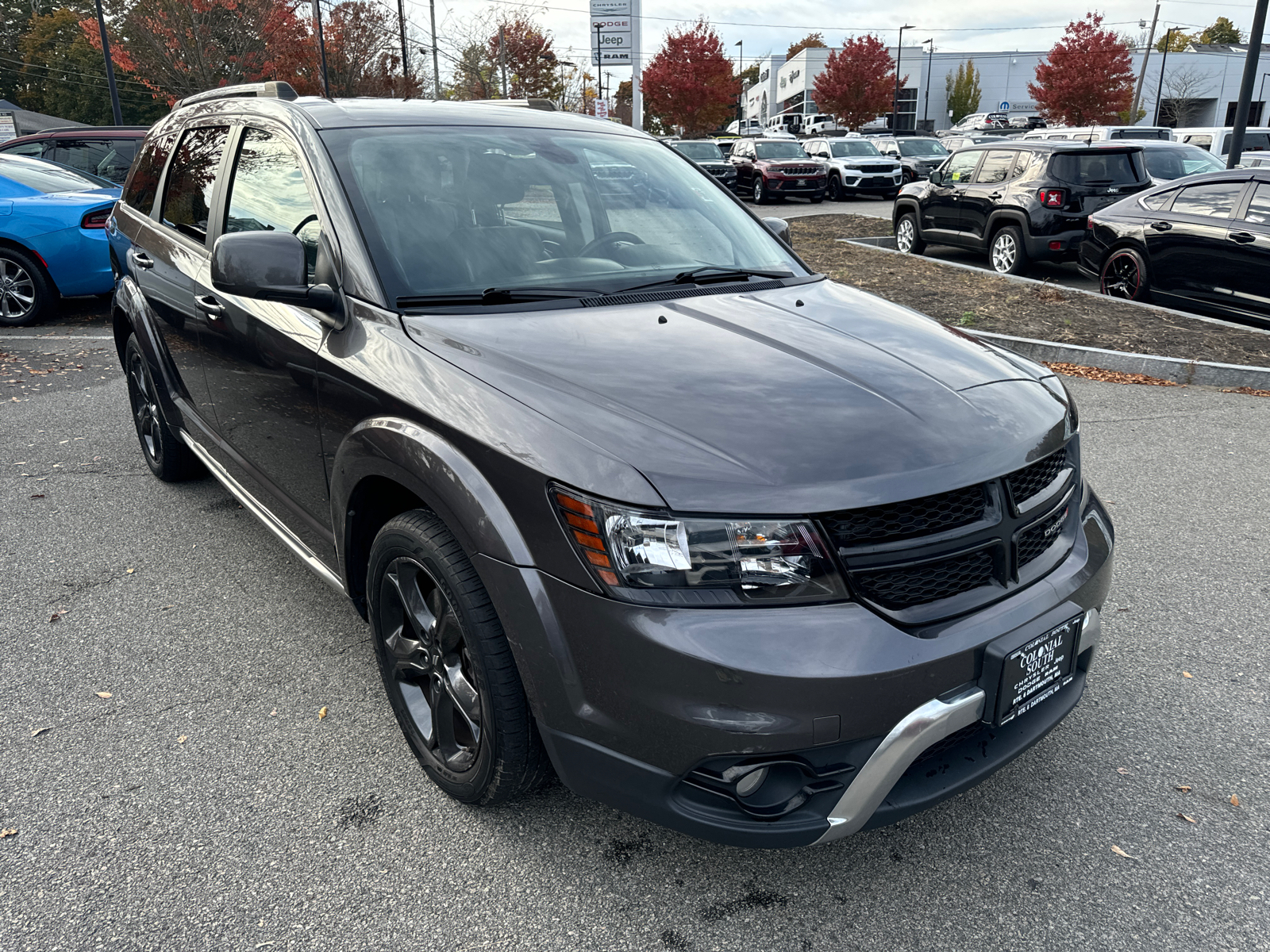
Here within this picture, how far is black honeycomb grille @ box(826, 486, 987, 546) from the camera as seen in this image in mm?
1939

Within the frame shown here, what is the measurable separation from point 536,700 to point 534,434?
0.59m

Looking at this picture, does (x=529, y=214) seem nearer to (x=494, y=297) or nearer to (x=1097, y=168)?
(x=494, y=297)

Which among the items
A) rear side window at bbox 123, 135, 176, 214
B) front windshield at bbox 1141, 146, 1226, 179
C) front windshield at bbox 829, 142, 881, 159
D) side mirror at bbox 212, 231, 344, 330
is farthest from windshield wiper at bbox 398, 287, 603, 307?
front windshield at bbox 829, 142, 881, 159

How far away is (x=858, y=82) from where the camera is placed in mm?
62125

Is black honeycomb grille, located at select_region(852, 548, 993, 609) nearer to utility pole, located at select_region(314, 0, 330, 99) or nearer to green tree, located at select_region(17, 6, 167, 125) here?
utility pole, located at select_region(314, 0, 330, 99)

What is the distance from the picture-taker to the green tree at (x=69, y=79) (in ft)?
190

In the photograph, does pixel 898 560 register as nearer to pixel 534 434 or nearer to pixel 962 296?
pixel 534 434

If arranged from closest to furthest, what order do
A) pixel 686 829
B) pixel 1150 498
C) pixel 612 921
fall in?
pixel 686 829 < pixel 612 921 < pixel 1150 498

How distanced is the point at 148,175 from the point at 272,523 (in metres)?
2.31

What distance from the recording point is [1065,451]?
2.48 meters

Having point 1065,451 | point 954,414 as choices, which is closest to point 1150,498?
point 1065,451

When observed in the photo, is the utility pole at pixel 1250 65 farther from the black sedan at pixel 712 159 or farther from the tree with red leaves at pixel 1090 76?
the tree with red leaves at pixel 1090 76

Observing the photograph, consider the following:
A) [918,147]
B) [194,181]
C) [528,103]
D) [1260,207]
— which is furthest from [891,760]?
[918,147]

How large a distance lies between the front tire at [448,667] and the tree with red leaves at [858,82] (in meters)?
66.9
